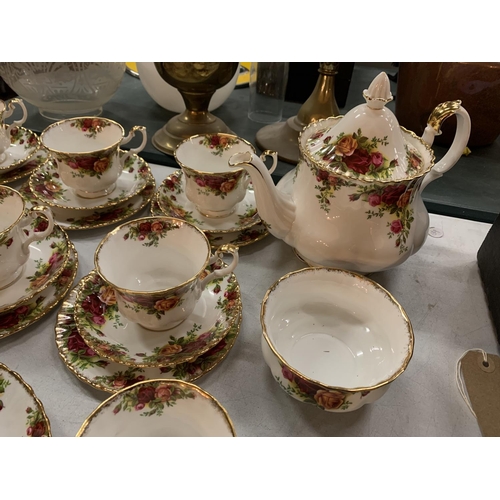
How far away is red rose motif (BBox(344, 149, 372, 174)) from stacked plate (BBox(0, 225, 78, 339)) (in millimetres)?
476

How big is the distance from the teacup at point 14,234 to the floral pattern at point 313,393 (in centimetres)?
44

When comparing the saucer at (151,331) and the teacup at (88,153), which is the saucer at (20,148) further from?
the saucer at (151,331)

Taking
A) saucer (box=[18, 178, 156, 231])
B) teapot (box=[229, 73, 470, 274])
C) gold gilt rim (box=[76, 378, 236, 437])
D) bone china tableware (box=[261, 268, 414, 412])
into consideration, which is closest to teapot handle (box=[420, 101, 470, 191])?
teapot (box=[229, 73, 470, 274])

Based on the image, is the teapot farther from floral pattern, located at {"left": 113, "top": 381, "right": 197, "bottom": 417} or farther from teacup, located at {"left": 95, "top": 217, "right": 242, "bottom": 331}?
floral pattern, located at {"left": 113, "top": 381, "right": 197, "bottom": 417}

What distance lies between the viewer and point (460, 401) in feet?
1.81

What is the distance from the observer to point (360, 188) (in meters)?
0.57

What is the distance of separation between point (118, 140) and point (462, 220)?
0.76 metres

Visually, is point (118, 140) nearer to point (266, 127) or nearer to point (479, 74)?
point (266, 127)

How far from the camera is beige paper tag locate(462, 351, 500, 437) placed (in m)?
0.52

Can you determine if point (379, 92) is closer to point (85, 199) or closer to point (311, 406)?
point (311, 406)

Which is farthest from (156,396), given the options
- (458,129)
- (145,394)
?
(458,129)

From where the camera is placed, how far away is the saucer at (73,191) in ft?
2.67

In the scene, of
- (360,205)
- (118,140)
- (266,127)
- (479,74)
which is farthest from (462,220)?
(118,140)

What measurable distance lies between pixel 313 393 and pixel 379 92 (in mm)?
421
